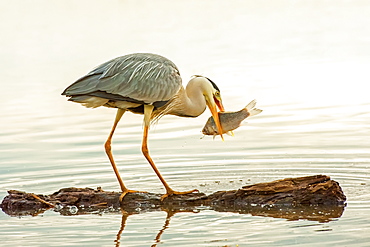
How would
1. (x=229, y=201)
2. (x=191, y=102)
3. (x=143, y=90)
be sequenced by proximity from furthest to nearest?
(x=191, y=102) → (x=143, y=90) → (x=229, y=201)

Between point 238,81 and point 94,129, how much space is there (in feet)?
14.3

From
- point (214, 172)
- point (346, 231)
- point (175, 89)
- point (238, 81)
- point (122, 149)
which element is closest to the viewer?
point (346, 231)

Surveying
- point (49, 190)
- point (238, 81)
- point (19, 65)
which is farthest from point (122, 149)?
point (19, 65)

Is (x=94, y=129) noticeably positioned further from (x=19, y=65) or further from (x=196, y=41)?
(x=196, y=41)

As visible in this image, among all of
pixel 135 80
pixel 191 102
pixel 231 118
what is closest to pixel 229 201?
pixel 231 118

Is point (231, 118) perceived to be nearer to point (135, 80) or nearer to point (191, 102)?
point (191, 102)

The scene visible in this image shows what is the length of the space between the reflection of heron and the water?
2.98 feet

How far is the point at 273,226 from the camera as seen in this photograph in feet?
31.1

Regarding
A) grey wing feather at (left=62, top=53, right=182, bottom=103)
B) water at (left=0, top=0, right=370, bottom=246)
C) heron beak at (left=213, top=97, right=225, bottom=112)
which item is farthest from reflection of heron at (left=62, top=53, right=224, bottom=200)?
water at (left=0, top=0, right=370, bottom=246)

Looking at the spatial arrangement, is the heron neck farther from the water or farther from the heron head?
the water

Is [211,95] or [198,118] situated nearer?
[211,95]

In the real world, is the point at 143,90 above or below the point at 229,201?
above

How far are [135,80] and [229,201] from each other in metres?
1.74

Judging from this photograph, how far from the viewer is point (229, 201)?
10523 millimetres
